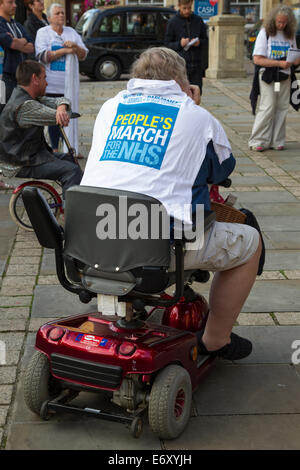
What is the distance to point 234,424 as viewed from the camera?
10.7ft

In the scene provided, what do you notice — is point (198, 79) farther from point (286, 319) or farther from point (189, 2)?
point (286, 319)

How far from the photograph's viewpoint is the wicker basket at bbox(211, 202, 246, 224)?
3527mm

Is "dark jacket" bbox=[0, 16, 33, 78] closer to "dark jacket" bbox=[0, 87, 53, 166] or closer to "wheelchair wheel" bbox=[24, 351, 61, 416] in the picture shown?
"dark jacket" bbox=[0, 87, 53, 166]

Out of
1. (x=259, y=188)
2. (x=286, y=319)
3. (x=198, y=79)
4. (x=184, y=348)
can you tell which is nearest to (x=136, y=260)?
(x=184, y=348)

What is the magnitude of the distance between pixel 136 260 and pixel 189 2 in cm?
783

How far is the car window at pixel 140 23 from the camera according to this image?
1983cm

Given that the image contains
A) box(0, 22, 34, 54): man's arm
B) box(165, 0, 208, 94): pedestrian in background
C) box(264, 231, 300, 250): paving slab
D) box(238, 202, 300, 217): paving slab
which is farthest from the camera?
box(165, 0, 208, 94): pedestrian in background

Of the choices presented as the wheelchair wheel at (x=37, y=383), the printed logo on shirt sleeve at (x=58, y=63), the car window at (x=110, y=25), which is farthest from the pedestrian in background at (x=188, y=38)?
the car window at (x=110, y=25)

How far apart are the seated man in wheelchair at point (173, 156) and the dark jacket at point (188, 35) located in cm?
704

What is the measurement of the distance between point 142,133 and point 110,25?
1725 cm

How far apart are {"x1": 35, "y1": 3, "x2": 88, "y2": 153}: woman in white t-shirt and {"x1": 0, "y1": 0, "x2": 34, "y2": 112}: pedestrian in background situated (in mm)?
331

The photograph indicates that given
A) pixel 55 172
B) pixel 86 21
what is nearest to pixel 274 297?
pixel 55 172

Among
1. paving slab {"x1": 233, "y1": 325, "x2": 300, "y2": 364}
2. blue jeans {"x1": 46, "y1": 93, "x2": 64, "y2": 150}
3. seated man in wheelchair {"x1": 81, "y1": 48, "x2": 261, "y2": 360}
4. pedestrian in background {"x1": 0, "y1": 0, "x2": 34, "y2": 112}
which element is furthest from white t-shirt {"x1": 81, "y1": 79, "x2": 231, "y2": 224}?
blue jeans {"x1": 46, "y1": 93, "x2": 64, "y2": 150}

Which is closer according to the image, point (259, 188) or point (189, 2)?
point (259, 188)
